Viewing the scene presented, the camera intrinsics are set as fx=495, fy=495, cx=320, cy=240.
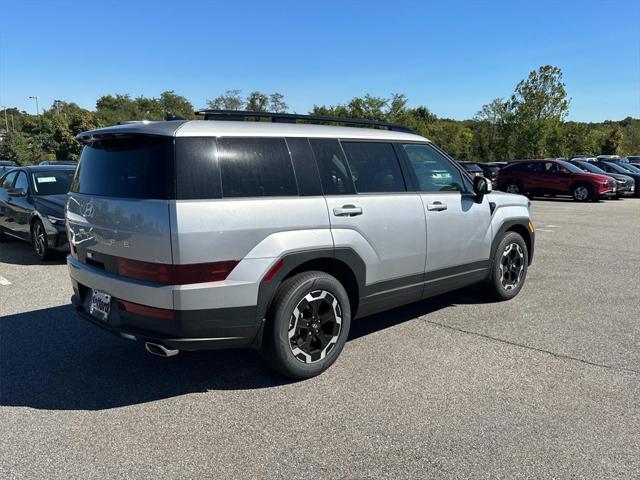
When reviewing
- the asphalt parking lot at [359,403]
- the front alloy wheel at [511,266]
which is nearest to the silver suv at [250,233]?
the asphalt parking lot at [359,403]

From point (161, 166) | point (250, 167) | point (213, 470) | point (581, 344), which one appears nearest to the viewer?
point (213, 470)

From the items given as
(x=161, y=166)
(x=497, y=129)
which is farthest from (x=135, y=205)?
(x=497, y=129)

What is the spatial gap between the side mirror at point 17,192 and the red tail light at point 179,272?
6719 mm

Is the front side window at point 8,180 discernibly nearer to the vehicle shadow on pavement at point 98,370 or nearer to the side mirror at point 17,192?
the side mirror at point 17,192

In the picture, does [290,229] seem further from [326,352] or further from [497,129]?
[497,129]

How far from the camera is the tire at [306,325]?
348cm

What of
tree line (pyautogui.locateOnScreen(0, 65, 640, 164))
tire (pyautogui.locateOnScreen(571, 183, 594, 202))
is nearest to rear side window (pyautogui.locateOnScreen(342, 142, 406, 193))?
tire (pyautogui.locateOnScreen(571, 183, 594, 202))

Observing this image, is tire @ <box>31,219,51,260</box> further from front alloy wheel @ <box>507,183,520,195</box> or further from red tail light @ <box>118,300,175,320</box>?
front alloy wheel @ <box>507,183,520,195</box>

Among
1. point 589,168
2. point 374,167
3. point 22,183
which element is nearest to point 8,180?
point 22,183

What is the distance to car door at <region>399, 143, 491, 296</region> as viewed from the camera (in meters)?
4.57

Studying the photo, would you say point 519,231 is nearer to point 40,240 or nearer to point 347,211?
point 347,211

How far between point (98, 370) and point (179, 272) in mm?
1492

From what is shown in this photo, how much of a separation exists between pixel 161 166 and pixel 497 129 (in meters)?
47.6

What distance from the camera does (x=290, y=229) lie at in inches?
137
